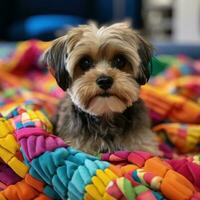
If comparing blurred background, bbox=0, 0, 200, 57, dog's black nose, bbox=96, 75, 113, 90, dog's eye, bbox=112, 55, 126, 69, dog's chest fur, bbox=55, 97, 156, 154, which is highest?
dog's eye, bbox=112, 55, 126, 69

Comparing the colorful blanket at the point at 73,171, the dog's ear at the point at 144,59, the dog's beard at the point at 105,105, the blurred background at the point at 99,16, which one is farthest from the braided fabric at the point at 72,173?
the blurred background at the point at 99,16

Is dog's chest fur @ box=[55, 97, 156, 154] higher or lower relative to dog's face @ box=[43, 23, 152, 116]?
lower

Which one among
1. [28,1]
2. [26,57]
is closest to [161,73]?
[26,57]

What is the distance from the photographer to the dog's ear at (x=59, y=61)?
159 cm

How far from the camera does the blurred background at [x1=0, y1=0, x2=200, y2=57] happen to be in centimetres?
472

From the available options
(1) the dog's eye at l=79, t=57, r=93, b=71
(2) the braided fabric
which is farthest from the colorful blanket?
(1) the dog's eye at l=79, t=57, r=93, b=71

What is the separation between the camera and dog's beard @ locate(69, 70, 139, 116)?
152 centimetres

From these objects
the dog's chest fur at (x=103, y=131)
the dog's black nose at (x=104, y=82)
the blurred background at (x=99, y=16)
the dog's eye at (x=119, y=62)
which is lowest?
the blurred background at (x=99, y=16)

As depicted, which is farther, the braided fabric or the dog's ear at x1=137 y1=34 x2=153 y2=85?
the dog's ear at x1=137 y1=34 x2=153 y2=85

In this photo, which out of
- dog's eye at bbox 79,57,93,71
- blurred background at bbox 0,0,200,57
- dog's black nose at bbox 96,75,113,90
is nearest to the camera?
dog's black nose at bbox 96,75,113,90

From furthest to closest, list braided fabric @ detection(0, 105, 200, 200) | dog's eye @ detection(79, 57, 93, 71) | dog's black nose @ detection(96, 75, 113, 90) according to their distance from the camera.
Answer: dog's eye @ detection(79, 57, 93, 71), dog's black nose @ detection(96, 75, 113, 90), braided fabric @ detection(0, 105, 200, 200)

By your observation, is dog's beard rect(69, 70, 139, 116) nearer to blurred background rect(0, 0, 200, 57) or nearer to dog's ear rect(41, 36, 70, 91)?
dog's ear rect(41, 36, 70, 91)

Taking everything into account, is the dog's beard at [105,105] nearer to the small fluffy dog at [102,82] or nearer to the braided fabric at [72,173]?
the small fluffy dog at [102,82]

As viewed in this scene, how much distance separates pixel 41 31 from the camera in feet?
14.9
